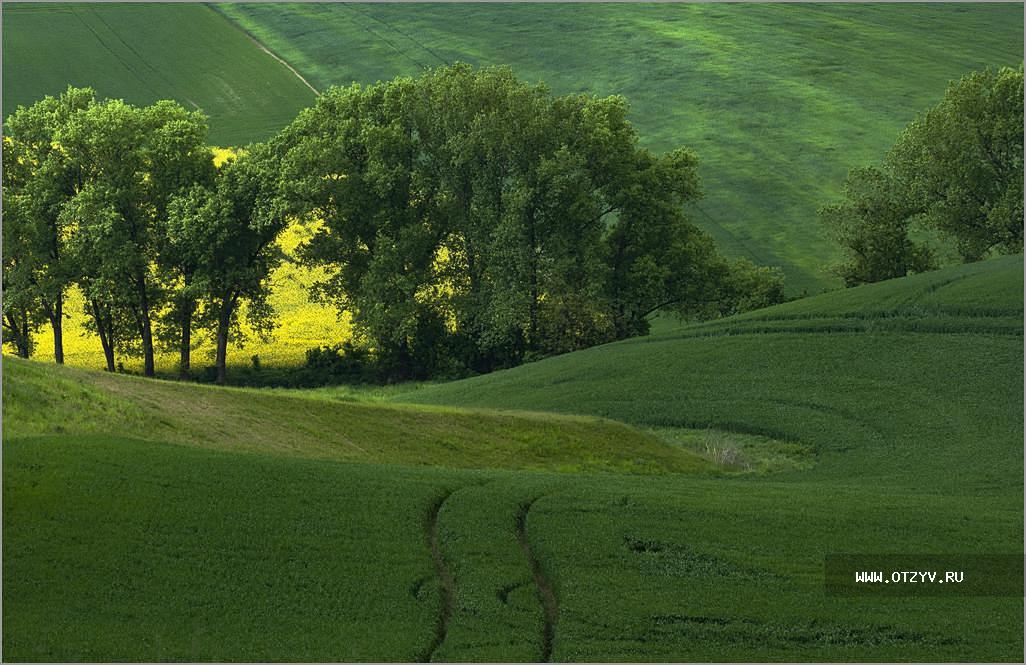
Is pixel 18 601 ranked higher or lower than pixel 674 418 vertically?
higher

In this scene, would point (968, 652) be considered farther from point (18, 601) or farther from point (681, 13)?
point (681, 13)

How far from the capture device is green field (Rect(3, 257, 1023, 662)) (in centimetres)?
2336

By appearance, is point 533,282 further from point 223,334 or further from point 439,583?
point 439,583

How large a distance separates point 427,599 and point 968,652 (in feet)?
32.6

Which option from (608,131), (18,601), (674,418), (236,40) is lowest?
(674,418)

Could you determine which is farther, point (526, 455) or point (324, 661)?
point (526, 455)

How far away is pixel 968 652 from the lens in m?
23.5

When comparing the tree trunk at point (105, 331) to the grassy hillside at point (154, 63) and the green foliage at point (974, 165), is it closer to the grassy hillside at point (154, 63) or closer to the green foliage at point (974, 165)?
the grassy hillside at point (154, 63)

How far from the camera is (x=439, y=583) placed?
2572 centimetres

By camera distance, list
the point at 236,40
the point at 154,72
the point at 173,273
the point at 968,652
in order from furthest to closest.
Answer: the point at 236,40 → the point at 154,72 → the point at 173,273 → the point at 968,652

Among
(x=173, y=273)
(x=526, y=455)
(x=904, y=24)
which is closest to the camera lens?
(x=526, y=455)

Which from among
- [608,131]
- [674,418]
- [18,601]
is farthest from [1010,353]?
[18,601]

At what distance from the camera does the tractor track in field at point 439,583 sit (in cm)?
2299

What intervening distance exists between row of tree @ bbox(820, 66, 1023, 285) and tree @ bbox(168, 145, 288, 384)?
36.5 metres
